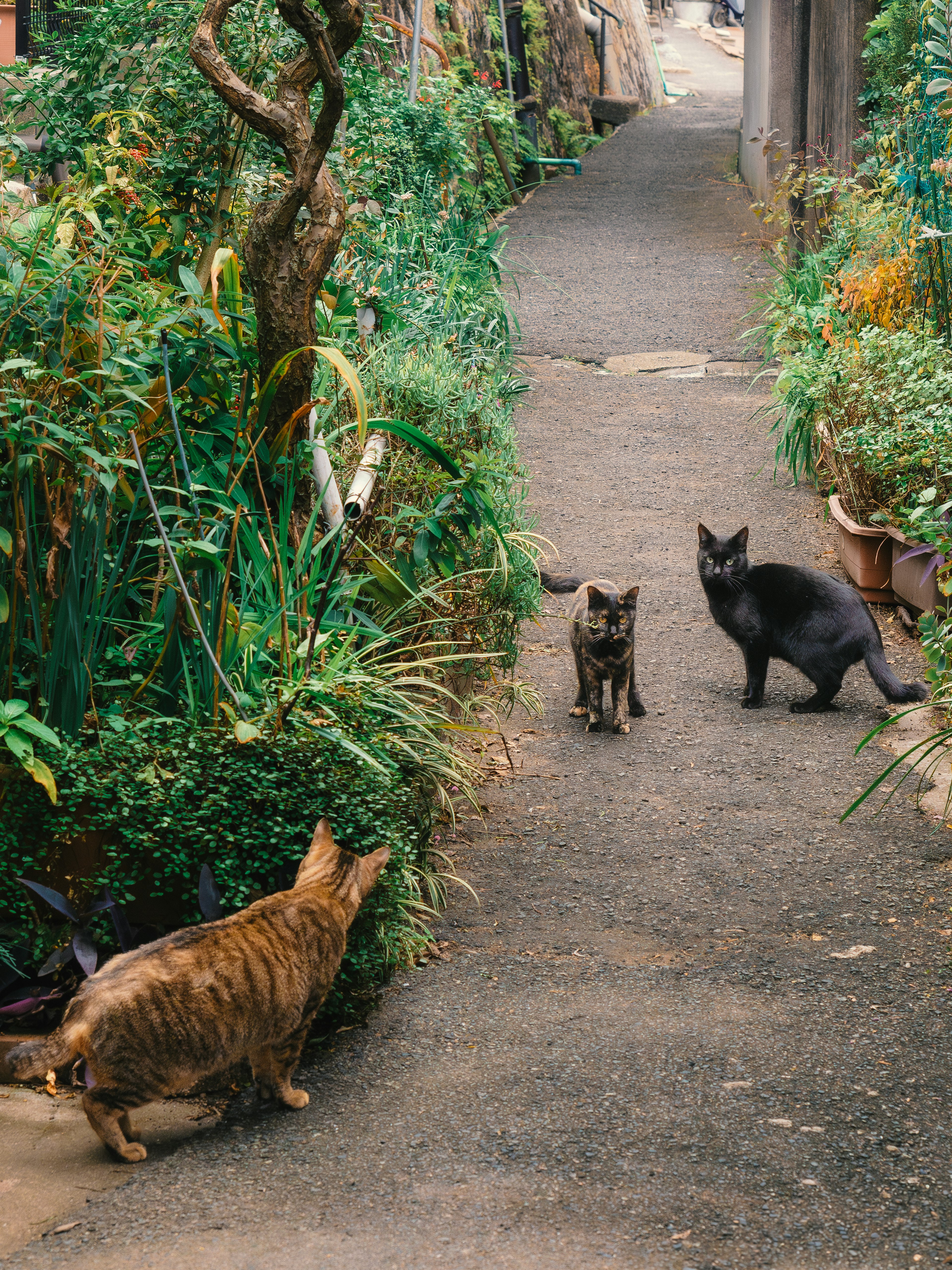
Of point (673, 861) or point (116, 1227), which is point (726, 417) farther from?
point (116, 1227)

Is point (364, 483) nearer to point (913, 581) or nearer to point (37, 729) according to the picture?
point (37, 729)

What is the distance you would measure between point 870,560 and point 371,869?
13.3 ft

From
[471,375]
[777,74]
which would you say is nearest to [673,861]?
[471,375]

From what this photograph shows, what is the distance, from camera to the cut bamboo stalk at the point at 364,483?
3955mm

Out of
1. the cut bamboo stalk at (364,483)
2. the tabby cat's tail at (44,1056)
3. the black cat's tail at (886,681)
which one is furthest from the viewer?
the black cat's tail at (886,681)

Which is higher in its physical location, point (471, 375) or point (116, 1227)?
point (471, 375)

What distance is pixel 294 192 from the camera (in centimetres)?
353

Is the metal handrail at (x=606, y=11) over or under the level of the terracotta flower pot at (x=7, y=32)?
over

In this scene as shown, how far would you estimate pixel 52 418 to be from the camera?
3.17m

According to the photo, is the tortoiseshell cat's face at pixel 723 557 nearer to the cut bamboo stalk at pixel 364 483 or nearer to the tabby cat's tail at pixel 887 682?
the tabby cat's tail at pixel 887 682

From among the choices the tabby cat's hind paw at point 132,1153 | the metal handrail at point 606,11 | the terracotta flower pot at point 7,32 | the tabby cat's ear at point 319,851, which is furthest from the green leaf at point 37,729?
the metal handrail at point 606,11

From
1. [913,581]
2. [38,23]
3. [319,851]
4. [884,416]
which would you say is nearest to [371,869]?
[319,851]

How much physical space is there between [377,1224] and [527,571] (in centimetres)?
328

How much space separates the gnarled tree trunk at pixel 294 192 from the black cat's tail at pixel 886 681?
2765 millimetres
